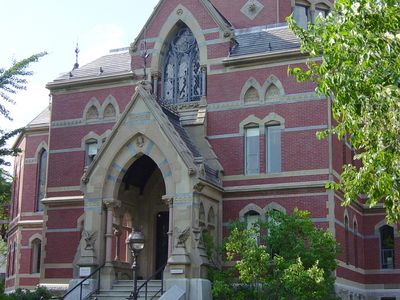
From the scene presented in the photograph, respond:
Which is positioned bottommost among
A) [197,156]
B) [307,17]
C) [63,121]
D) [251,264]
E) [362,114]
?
[251,264]

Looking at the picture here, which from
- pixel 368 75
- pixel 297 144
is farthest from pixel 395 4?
pixel 297 144

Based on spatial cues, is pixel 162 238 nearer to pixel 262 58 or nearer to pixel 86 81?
pixel 86 81

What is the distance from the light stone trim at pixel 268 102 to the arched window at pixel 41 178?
13999 mm

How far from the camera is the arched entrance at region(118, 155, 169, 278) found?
27312mm

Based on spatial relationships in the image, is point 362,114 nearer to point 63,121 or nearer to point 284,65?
point 284,65

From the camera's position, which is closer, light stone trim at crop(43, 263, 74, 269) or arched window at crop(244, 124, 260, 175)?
arched window at crop(244, 124, 260, 175)

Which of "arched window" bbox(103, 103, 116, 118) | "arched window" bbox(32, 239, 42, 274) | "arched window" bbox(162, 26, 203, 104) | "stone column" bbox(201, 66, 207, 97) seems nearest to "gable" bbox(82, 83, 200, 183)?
"stone column" bbox(201, 66, 207, 97)

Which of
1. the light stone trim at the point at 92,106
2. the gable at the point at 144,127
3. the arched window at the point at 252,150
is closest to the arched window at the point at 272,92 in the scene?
the arched window at the point at 252,150

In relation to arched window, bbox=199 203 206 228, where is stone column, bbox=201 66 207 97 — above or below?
above

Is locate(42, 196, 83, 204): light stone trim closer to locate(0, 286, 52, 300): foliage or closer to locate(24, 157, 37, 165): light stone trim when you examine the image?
locate(0, 286, 52, 300): foliage

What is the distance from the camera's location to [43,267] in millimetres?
29359

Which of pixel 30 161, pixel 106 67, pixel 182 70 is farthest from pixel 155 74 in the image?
pixel 30 161

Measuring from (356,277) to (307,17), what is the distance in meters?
13.5

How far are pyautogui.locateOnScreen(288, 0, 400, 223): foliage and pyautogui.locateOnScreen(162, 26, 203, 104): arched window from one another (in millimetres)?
14012
